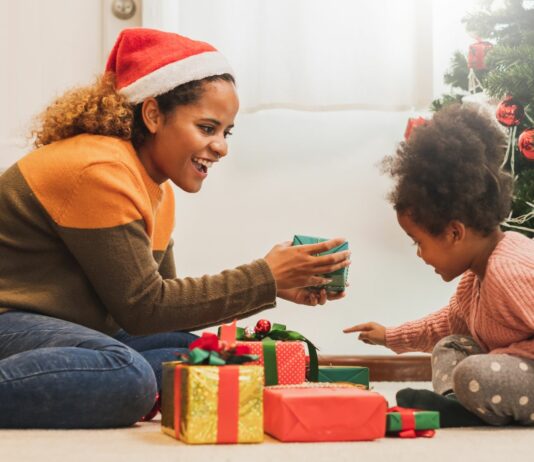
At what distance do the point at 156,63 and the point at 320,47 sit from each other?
94cm

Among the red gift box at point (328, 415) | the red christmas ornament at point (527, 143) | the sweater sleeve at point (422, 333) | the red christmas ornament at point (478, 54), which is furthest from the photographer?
the red christmas ornament at point (478, 54)

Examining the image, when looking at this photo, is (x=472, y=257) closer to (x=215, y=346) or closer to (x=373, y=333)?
(x=373, y=333)

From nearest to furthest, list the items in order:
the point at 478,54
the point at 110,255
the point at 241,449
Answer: the point at 241,449, the point at 110,255, the point at 478,54

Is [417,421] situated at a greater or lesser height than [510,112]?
lesser

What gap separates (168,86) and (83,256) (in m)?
0.32

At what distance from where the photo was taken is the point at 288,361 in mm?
1302

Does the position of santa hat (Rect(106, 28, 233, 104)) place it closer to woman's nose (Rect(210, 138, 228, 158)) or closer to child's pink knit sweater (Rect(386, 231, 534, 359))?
woman's nose (Rect(210, 138, 228, 158))

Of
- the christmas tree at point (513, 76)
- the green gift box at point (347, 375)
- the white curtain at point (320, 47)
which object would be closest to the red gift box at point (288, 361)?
the green gift box at point (347, 375)

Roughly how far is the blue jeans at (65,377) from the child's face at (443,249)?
0.46 meters

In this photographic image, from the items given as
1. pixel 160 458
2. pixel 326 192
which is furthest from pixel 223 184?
pixel 160 458

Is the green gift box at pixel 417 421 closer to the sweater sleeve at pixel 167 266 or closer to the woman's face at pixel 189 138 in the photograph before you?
the woman's face at pixel 189 138

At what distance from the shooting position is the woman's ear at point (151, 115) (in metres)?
1.35

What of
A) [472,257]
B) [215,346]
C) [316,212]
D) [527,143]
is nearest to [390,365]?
[316,212]

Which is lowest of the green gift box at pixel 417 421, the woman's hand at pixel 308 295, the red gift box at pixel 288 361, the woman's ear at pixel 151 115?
the red gift box at pixel 288 361
